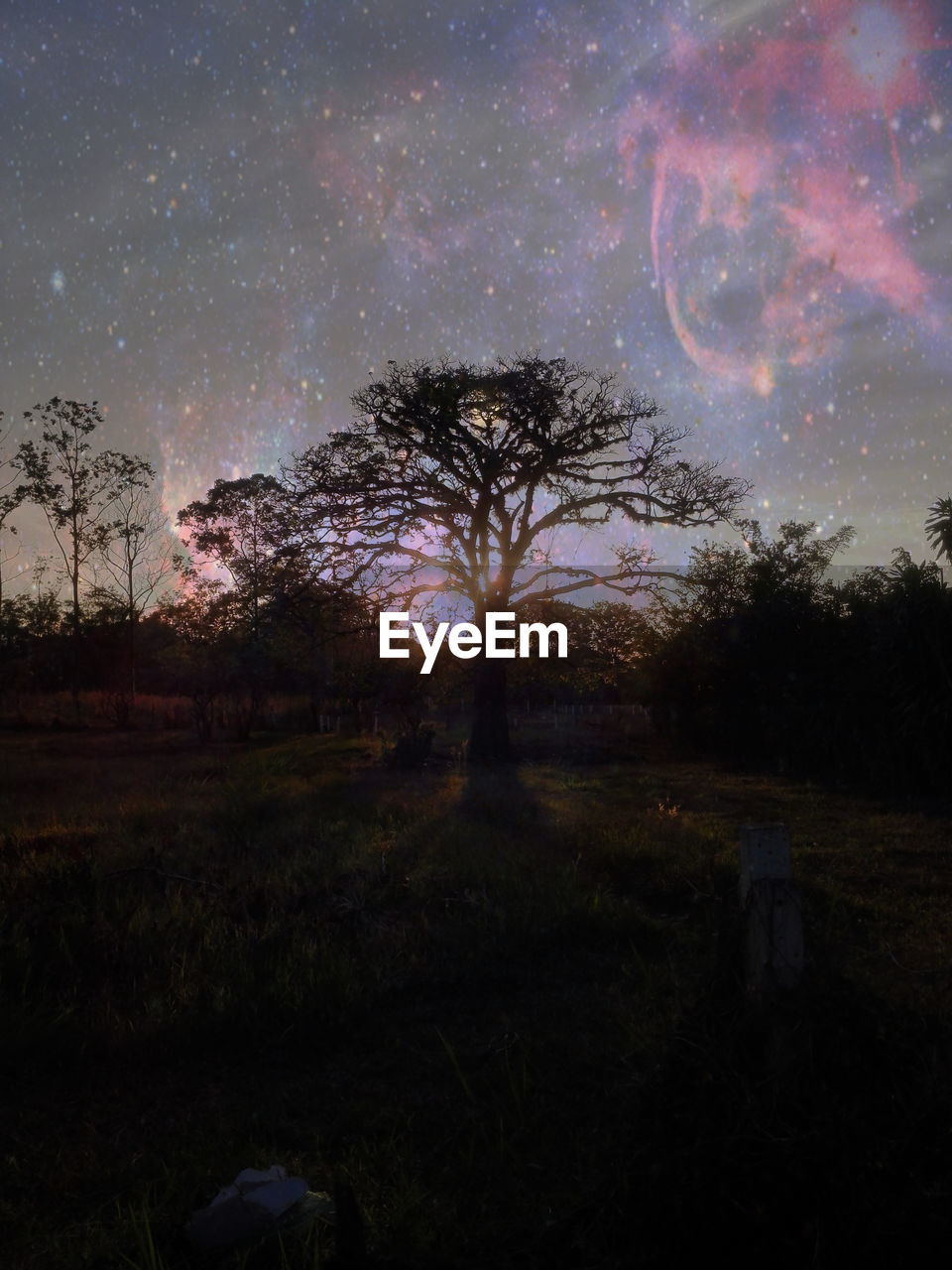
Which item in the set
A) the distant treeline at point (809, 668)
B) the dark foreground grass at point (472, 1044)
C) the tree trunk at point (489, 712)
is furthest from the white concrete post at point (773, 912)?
the tree trunk at point (489, 712)

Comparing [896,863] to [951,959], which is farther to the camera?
[896,863]

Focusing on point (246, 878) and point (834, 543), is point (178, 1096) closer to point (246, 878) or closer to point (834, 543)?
point (246, 878)

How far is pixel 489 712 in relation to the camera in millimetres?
22531

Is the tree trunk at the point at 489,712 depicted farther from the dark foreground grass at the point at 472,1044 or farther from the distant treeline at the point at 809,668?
the dark foreground grass at the point at 472,1044

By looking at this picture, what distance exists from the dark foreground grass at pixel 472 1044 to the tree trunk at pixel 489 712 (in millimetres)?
11199

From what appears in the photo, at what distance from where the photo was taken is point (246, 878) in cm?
794

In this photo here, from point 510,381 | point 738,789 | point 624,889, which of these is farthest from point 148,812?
point 510,381

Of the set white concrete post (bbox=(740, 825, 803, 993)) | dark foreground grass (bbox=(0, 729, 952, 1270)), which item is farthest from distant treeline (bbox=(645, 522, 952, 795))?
white concrete post (bbox=(740, 825, 803, 993))

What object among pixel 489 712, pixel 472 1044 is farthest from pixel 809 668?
pixel 472 1044

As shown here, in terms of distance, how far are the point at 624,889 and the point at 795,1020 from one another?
5215mm

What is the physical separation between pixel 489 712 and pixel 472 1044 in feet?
57.1

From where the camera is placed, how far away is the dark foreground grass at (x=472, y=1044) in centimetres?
298

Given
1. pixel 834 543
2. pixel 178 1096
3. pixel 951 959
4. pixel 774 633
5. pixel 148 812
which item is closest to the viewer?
pixel 178 1096

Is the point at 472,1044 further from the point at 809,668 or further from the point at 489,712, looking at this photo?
the point at 489,712
